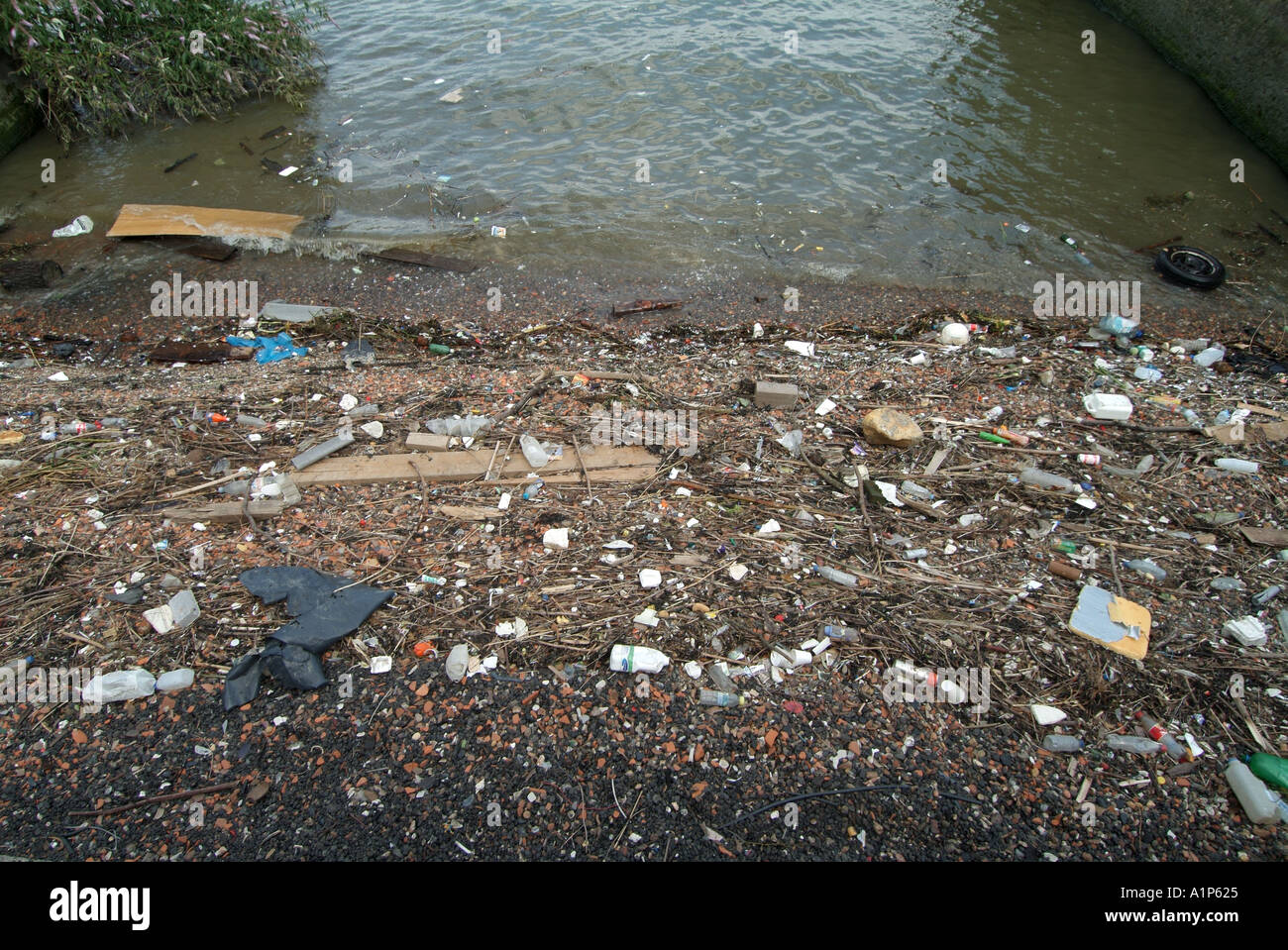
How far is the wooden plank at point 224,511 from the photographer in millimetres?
3627

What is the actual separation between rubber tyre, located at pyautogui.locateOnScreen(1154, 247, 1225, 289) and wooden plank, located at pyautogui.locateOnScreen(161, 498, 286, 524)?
7.89m

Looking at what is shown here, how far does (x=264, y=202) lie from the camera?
7547 millimetres

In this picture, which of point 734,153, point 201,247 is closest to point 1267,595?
point 734,153

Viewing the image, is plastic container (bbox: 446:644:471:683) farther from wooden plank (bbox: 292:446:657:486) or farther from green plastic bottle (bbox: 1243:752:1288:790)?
green plastic bottle (bbox: 1243:752:1288:790)

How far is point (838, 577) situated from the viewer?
335 cm

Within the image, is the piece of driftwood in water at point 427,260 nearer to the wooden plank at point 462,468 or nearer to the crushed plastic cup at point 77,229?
the crushed plastic cup at point 77,229

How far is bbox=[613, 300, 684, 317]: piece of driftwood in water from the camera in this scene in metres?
6.20

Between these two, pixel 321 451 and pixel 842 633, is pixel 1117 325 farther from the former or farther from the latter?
pixel 321 451

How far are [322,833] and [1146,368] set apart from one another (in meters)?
6.00

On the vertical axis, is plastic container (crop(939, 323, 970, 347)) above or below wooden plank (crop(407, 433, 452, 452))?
below

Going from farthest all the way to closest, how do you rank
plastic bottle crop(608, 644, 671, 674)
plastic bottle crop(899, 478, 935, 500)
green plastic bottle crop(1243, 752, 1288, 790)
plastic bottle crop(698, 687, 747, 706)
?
plastic bottle crop(899, 478, 935, 500) → plastic bottle crop(608, 644, 671, 674) → plastic bottle crop(698, 687, 747, 706) → green plastic bottle crop(1243, 752, 1288, 790)

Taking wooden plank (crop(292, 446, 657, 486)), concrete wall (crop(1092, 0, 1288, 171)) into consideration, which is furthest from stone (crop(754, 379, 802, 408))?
concrete wall (crop(1092, 0, 1288, 171))

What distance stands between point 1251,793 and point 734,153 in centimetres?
780

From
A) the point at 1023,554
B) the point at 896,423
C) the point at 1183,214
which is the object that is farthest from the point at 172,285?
the point at 1183,214
